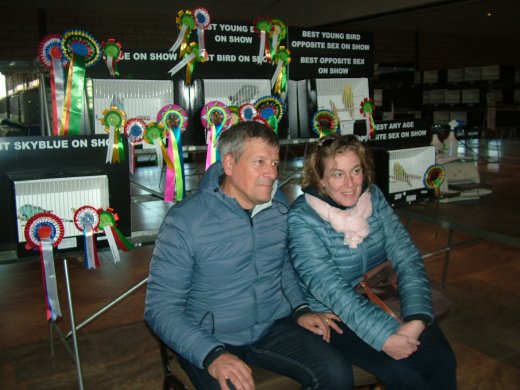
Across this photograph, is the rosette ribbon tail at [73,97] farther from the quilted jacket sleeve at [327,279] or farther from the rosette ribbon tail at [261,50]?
the quilted jacket sleeve at [327,279]

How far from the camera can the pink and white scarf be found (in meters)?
1.74

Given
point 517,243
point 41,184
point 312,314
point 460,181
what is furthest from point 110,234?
point 460,181

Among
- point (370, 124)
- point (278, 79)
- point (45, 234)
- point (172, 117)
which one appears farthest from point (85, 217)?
point (370, 124)

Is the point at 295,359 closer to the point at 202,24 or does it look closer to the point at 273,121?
the point at 273,121

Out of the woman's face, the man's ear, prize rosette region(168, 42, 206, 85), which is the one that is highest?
prize rosette region(168, 42, 206, 85)

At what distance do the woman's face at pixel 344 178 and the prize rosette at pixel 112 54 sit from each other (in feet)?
3.92

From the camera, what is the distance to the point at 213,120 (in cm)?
263

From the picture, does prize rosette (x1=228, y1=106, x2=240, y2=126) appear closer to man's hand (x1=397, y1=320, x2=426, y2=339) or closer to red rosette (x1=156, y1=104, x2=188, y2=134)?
red rosette (x1=156, y1=104, x2=188, y2=134)

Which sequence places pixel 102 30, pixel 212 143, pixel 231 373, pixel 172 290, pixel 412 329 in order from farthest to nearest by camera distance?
1. pixel 102 30
2. pixel 212 143
3. pixel 412 329
4. pixel 172 290
5. pixel 231 373

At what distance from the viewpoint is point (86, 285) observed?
3.48 metres

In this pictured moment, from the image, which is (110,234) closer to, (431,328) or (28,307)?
(431,328)

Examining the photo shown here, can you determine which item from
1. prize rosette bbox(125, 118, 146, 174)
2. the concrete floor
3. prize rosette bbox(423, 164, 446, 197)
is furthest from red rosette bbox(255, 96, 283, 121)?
the concrete floor

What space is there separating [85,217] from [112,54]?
897 millimetres

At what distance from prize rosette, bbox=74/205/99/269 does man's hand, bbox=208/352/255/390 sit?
697 millimetres
